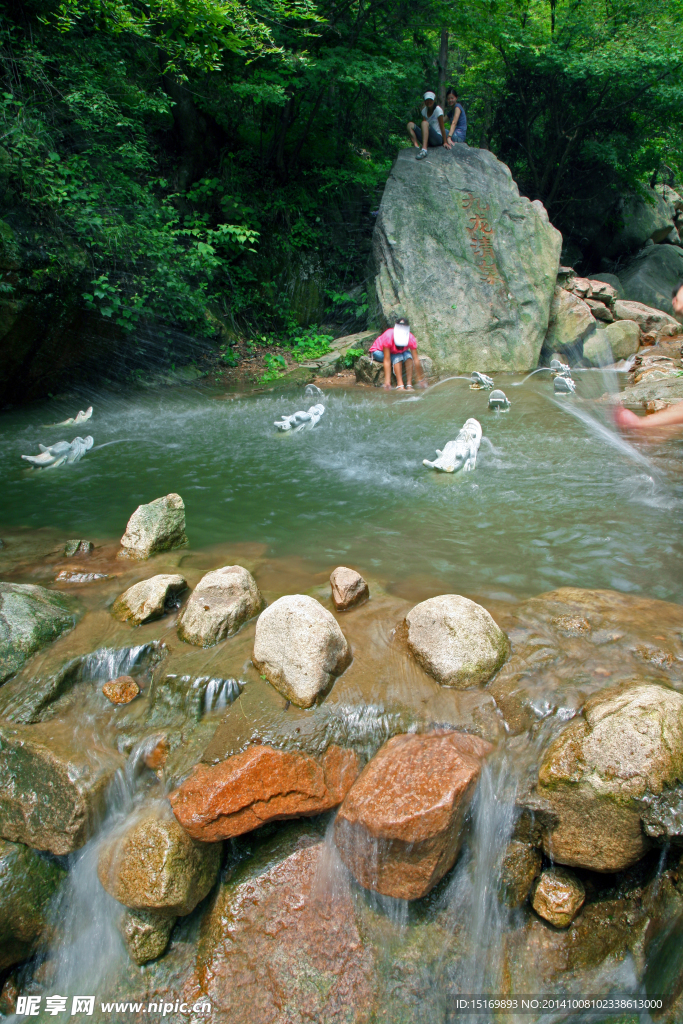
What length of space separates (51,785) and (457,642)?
1.79 m

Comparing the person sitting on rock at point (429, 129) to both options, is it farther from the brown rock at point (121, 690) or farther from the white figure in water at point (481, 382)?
the brown rock at point (121, 690)

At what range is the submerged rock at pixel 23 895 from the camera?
2.31 meters

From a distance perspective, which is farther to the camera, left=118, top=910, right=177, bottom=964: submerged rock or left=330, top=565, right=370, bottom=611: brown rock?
left=330, top=565, right=370, bottom=611: brown rock

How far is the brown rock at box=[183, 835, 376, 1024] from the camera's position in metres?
2.06

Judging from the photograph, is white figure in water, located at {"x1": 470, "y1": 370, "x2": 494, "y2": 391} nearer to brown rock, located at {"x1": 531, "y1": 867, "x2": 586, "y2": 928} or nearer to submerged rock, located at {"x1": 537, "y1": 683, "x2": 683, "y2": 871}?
submerged rock, located at {"x1": 537, "y1": 683, "x2": 683, "y2": 871}

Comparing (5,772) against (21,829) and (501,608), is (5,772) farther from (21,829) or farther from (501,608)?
(501,608)

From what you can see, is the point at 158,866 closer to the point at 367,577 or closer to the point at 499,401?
the point at 367,577

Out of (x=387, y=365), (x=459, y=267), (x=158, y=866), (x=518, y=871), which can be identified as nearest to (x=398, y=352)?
(x=387, y=365)

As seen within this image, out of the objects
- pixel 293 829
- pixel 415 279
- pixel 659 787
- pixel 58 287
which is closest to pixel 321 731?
pixel 293 829

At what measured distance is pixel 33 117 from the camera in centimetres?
772

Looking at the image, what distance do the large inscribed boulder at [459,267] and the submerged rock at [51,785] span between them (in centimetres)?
929

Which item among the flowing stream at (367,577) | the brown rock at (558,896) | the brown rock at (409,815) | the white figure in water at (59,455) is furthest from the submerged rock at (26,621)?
the white figure in water at (59,455)

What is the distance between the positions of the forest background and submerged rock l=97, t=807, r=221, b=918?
7.74m

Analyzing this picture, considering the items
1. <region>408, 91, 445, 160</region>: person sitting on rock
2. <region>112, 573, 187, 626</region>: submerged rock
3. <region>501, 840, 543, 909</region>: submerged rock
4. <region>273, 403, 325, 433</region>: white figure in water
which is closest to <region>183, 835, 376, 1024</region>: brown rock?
<region>501, 840, 543, 909</region>: submerged rock
